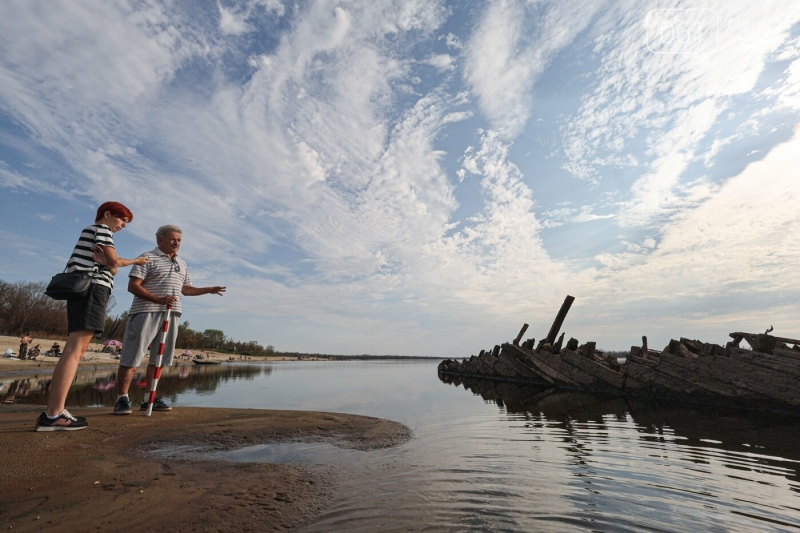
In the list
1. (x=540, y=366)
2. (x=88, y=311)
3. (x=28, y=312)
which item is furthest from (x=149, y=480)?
(x=28, y=312)

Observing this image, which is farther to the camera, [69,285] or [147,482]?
[69,285]

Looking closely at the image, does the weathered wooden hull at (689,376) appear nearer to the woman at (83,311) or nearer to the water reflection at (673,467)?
the water reflection at (673,467)

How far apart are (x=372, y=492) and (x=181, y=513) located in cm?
123

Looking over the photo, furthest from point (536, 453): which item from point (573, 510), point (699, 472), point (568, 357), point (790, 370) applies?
point (568, 357)

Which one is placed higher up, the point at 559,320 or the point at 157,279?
the point at 559,320

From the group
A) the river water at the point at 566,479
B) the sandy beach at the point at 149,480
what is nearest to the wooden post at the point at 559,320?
the river water at the point at 566,479

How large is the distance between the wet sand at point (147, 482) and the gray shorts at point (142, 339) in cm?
89

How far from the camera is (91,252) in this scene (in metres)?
3.99

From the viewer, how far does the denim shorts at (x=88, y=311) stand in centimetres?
381

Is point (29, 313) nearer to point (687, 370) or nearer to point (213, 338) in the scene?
point (213, 338)

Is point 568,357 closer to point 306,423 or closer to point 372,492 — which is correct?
point 306,423

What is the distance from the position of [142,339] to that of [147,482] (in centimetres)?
319

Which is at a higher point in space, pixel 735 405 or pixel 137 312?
pixel 137 312

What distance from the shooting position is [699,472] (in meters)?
3.71
